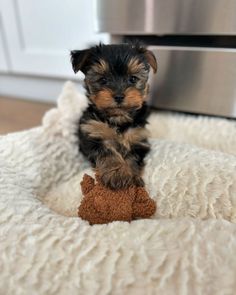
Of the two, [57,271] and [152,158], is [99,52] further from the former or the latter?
[57,271]

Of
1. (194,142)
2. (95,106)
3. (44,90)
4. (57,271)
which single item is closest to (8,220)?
(57,271)

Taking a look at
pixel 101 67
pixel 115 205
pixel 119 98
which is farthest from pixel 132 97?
pixel 115 205

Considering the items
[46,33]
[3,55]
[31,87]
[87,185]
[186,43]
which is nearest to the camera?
[87,185]

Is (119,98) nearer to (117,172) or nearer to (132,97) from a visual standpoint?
(132,97)

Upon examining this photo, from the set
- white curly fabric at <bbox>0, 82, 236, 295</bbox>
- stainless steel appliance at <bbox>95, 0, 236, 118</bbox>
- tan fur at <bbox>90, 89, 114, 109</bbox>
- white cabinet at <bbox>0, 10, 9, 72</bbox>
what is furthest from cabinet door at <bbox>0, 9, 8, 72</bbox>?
tan fur at <bbox>90, 89, 114, 109</bbox>

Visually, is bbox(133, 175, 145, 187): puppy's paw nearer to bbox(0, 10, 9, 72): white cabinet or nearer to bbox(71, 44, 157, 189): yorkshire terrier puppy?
bbox(71, 44, 157, 189): yorkshire terrier puppy

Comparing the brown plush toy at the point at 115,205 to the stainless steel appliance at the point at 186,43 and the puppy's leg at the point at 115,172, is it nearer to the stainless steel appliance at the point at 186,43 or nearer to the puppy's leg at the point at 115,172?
the puppy's leg at the point at 115,172
